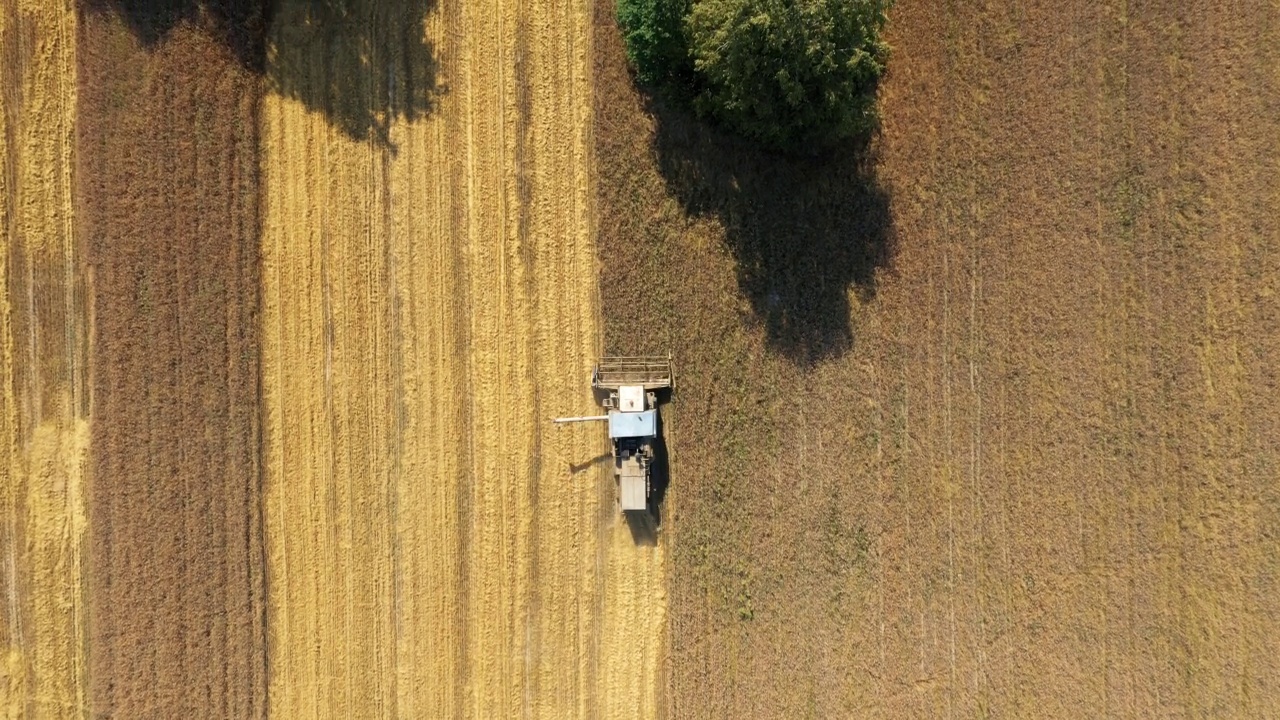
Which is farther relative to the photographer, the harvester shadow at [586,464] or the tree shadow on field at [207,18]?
the harvester shadow at [586,464]

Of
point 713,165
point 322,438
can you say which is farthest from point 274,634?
point 713,165

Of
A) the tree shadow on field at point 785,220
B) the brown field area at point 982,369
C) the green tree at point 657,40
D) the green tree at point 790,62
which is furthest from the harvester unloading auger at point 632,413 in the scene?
the green tree at point 657,40

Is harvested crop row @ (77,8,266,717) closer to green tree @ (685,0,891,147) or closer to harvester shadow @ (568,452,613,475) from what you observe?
harvester shadow @ (568,452,613,475)

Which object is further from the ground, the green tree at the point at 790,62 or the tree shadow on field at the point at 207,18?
the tree shadow on field at the point at 207,18

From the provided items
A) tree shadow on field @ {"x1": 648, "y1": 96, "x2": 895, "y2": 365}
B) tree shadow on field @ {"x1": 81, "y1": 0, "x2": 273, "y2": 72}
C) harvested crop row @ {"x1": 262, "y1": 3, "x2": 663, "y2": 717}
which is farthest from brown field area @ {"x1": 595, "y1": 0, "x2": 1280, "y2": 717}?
tree shadow on field @ {"x1": 81, "y1": 0, "x2": 273, "y2": 72}

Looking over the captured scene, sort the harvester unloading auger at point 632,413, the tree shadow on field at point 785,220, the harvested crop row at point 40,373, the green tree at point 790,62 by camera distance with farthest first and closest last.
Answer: the tree shadow on field at point 785,220 → the harvested crop row at point 40,373 → the harvester unloading auger at point 632,413 → the green tree at point 790,62

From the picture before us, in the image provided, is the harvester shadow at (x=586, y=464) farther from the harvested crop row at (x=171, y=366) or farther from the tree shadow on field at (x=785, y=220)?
the harvested crop row at (x=171, y=366)

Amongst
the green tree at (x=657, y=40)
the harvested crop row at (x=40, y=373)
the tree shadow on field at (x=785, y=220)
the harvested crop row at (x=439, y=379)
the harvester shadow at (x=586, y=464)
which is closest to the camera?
the green tree at (x=657, y=40)

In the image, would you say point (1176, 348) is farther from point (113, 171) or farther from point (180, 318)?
point (113, 171)

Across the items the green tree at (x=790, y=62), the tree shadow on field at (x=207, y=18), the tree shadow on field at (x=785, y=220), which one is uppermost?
the tree shadow on field at (x=207, y=18)
